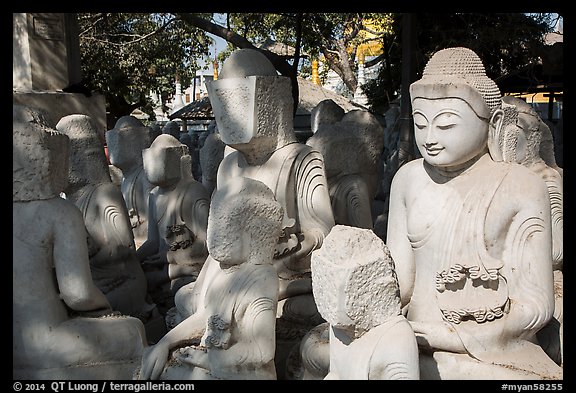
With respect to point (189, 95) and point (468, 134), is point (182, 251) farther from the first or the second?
point (189, 95)

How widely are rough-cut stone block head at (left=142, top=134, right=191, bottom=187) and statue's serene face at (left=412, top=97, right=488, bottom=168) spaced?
258cm

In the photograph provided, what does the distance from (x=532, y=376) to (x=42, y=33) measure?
6.59 m

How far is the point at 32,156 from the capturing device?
11.0ft

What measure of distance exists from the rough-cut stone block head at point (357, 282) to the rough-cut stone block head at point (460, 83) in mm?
752

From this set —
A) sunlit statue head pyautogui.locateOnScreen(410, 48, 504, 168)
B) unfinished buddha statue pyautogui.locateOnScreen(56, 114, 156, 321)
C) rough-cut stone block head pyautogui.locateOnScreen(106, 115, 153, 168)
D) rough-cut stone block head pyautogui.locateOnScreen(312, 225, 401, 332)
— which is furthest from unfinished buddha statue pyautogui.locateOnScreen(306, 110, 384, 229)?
rough-cut stone block head pyautogui.locateOnScreen(312, 225, 401, 332)

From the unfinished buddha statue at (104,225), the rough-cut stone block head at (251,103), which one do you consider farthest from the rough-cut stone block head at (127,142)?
the rough-cut stone block head at (251,103)

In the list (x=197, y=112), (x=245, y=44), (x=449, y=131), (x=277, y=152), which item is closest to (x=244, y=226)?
(x=449, y=131)

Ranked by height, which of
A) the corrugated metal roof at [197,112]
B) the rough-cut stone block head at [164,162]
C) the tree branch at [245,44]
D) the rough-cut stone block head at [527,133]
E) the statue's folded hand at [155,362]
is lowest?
the statue's folded hand at [155,362]

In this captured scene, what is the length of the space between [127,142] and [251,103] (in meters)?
2.33

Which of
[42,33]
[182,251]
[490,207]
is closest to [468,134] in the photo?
[490,207]

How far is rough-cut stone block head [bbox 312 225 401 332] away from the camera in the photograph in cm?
245

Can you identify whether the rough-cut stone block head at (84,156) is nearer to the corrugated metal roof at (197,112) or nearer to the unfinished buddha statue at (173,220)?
the unfinished buddha statue at (173,220)

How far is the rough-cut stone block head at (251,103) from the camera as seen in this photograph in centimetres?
397

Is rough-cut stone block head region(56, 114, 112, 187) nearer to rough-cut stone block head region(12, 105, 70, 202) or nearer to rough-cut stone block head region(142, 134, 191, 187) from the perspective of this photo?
rough-cut stone block head region(142, 134, 191, 187)
